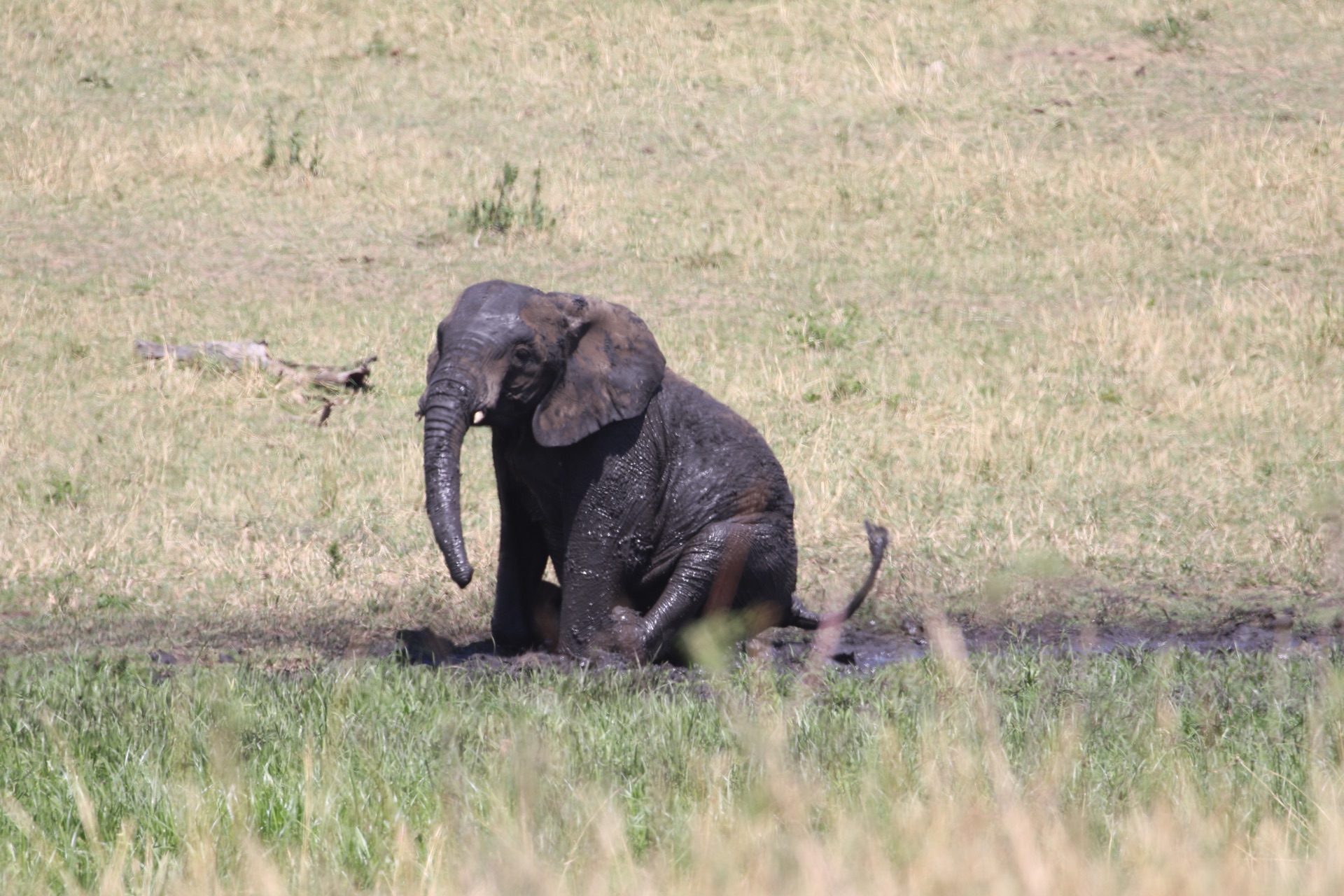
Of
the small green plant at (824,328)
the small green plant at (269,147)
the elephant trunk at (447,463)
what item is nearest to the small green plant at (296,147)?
the small green plant at (269,147)

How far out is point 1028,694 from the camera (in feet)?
20.7

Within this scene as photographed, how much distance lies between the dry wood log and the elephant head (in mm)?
5798

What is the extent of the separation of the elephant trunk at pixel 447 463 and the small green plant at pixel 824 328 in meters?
7.83

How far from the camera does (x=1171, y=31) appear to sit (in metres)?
22.8

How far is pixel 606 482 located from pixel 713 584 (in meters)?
0.69

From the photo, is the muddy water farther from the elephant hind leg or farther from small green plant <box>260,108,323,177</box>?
small green plant <box>260,108,323,177</box>

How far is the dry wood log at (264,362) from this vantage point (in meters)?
12.8

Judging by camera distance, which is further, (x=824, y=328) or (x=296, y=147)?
(x=296, y=147)

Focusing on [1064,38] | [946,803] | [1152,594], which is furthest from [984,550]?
[1064,38]

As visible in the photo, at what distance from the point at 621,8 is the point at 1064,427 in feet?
47.7

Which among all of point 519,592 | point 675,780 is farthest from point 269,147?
point 675,780

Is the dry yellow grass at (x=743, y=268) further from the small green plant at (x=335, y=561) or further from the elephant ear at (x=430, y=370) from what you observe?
the elephant ear at (x=430, y=370)

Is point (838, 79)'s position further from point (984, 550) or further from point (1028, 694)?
point (1028, 694)

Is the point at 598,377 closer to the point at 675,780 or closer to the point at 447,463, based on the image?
the point at 447,463
